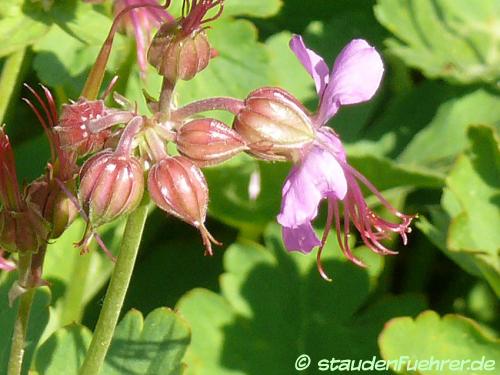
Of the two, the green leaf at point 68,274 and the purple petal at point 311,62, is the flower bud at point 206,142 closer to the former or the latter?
the purple petal at point 311,62

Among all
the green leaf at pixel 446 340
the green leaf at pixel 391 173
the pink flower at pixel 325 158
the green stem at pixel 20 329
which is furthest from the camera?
the green leaf at pixel 391 173

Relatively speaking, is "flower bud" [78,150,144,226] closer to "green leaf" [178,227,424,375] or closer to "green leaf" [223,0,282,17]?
"green leaf" [178,227,424,375]

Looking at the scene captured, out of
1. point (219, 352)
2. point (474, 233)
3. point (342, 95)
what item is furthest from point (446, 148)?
point (342, 95)

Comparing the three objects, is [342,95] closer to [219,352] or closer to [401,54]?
[219,352]

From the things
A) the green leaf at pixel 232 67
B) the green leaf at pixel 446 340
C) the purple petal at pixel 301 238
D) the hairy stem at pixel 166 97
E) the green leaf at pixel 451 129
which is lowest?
the green leaf at pixel 451 129

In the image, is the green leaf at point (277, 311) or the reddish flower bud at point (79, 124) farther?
the green leaf at point (277, 311)

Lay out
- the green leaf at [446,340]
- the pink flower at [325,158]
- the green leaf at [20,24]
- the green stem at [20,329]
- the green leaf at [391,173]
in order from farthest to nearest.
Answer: the green leaf at [391,173] → the green leaf at [20,24] → the green leaf at [446,340] → the green stem at [20,329] → the pink flower at [325,158]

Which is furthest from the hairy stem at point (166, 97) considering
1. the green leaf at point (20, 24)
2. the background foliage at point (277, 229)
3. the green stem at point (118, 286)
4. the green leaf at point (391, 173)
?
the green leaf at point (391, 173)

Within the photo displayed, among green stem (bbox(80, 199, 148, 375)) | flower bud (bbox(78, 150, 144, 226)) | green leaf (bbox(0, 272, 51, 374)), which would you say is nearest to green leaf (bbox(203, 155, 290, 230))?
green leaf (bbox(0, 272, 51, 374))
